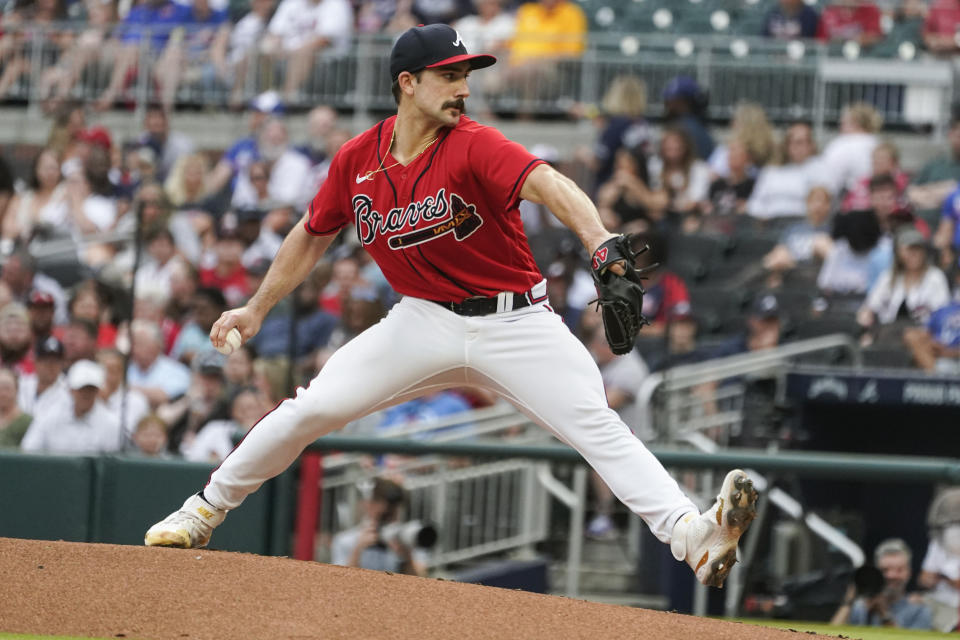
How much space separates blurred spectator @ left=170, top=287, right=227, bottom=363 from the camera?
9016 mm

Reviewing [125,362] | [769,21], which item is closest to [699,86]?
[769,21]

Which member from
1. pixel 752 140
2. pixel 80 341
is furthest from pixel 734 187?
pixel 80 341

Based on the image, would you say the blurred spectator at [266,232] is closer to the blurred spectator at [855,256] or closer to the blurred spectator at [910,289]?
the blurred spectator at [855,256]

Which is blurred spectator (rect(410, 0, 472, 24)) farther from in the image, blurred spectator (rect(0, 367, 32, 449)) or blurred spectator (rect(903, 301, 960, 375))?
blurred spectator (rect(0, 367, 32, 449))

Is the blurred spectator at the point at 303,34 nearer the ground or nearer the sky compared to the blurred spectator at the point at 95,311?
nearer the sky

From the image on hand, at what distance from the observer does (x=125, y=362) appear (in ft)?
25.7

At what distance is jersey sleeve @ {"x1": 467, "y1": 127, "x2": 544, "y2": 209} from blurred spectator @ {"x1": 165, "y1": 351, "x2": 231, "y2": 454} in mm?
4126

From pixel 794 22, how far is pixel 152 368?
6.69 metres

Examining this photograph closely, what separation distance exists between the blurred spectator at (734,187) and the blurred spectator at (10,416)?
16.9 feet

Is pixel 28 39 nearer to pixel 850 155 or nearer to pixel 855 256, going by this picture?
pixel 850 155

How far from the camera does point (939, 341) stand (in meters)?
8.69

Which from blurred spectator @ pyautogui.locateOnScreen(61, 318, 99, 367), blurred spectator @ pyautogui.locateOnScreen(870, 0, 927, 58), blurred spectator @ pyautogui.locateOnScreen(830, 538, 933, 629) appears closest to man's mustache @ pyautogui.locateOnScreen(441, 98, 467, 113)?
blurred spectator @ pyautogui.locateOnScreen(830, 538, 933, 629)

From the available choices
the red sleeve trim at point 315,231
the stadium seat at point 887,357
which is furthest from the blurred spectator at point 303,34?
the red sleeve trim at point 315,231

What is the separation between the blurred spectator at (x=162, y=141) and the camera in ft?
41.6
